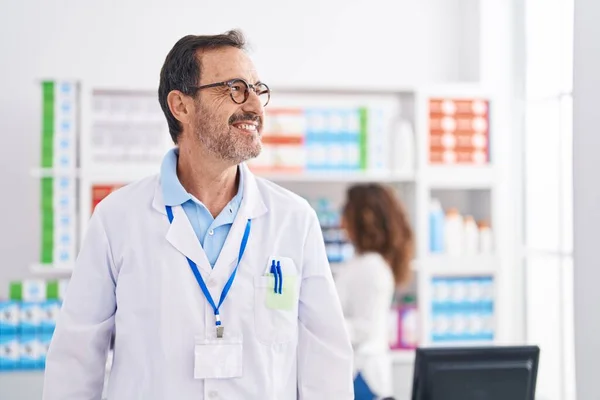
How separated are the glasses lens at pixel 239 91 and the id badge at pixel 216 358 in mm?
605

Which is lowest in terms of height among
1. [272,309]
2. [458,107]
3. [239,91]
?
[272,309]

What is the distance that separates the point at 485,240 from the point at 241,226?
257cm

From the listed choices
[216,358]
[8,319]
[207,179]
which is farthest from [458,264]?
[216,358]

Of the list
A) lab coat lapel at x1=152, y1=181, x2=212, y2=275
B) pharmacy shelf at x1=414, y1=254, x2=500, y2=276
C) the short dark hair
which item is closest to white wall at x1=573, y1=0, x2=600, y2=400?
the short dark hair

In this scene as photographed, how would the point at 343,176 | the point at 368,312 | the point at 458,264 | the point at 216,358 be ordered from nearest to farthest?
the point at 216,358 < the point at 368,312 < the point at 343,176 < the point at 458,264

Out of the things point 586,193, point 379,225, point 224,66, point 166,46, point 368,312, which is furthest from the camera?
point 166,46

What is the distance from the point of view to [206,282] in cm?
196

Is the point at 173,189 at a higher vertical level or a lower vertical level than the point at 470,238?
higher

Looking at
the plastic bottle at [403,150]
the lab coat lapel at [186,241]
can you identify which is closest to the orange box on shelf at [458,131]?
the plastic bottle at [403,150]

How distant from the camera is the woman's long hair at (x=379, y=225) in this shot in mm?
3807

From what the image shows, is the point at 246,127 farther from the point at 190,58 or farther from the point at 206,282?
the point at 206,282

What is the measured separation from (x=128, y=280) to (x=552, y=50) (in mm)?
2997

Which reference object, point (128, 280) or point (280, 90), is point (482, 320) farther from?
point (128, 280)

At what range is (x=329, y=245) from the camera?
13.8ft
